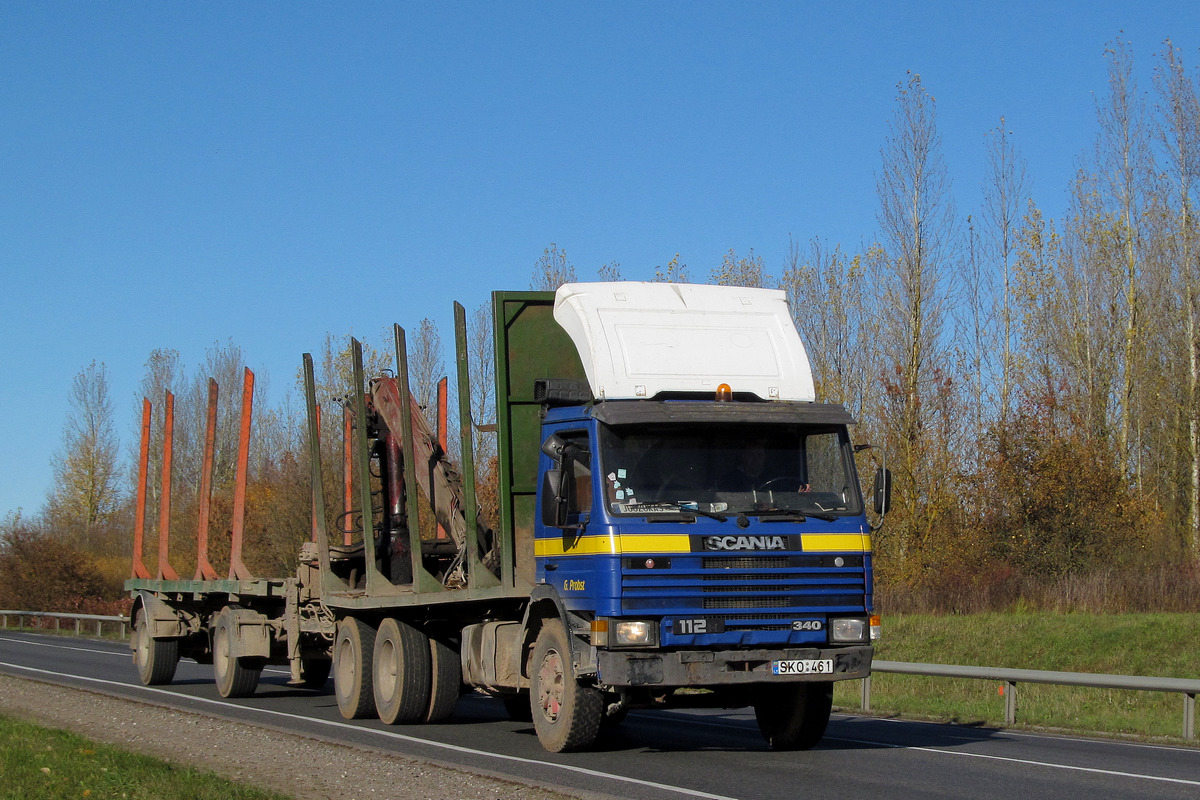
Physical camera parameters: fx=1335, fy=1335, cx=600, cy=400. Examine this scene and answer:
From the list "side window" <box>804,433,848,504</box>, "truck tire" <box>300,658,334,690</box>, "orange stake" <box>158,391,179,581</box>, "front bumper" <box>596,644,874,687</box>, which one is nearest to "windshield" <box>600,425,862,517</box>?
"side window" <box>804,433,848,504</box>

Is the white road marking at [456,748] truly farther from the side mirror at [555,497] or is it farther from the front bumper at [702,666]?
the side mirror at [555,497]

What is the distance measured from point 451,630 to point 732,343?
15.5ft

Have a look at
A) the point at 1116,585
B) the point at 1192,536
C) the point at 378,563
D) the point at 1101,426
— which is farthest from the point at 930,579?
the point at 378,563

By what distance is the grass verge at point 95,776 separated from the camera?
9.06 m

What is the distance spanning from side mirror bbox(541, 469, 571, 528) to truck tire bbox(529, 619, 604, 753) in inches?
35.1

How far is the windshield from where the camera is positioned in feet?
35.3

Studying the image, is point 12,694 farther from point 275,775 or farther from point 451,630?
point 275,775

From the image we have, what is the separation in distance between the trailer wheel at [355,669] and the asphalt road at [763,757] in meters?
0.22

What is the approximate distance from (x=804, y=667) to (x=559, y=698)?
214 cm

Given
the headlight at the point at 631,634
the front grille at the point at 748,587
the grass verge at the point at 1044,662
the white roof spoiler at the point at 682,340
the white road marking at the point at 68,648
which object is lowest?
the white road marking at the point at 68,648

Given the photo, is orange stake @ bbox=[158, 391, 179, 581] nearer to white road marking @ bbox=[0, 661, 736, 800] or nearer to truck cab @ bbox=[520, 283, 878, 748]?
white road marking @ bbox=[0, 661, 736, 800]

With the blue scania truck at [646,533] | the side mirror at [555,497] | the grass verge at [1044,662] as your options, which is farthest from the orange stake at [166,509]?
the side mirror at [555,497]

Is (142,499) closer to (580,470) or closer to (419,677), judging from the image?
(419,677)

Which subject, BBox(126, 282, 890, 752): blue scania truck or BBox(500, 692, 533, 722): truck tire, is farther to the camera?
BBox(500, 692, 533, 722): truck tire
